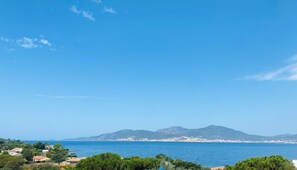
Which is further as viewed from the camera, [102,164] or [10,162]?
[10,162]

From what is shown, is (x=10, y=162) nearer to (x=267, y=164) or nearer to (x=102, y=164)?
(x=102, y=164)

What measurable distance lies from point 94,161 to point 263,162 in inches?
498

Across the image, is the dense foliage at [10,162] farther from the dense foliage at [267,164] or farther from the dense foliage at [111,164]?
the dense foliage at [267,164]

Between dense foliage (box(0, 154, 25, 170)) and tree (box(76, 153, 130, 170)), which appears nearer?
tree (box(76, 153, 130, 170))

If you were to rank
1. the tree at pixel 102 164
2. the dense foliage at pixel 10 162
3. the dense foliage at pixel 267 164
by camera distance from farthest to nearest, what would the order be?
the dense foliage at pixel 10 162
the tree at pixel 102 164
the dense foliage at pixel 267 164

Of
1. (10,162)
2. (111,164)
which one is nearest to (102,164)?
(111,164)

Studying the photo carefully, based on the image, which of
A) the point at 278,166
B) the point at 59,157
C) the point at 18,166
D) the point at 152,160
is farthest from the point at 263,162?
the point at 59,157

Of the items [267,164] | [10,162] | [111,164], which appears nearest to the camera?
[267,164]

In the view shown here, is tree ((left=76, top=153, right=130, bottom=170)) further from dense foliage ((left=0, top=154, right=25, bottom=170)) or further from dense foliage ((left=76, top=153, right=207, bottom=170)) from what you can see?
dense foliage ((left=0, top=154, right=25, bottom=170))

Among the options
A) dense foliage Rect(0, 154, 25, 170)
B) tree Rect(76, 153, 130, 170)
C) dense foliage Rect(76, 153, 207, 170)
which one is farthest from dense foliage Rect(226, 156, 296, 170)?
dense foliage Rect(0, 154, 25, 170)

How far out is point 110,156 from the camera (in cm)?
2716

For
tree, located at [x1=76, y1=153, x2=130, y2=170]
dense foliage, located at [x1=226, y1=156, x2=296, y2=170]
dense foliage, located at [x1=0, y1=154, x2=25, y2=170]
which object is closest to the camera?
dense foliage, located at [x1=226, y1=156, x2=296, y2=170]

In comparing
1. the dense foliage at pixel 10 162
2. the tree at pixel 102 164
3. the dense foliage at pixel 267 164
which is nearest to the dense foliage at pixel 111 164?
the tree at pixel 102 164

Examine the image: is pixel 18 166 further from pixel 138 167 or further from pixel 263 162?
pixel 263 162
